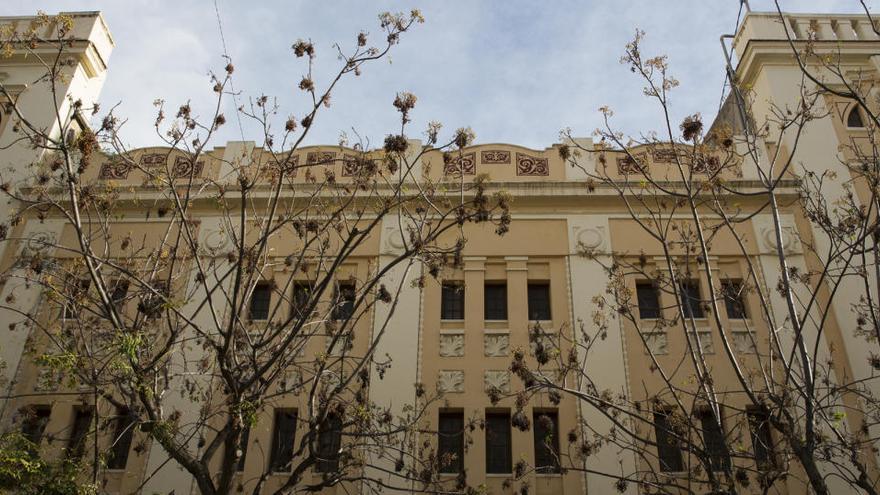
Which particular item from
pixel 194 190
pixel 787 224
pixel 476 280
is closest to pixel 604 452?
pixel 476 280

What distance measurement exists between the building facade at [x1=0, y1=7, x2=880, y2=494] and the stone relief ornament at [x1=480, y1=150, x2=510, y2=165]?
38mm

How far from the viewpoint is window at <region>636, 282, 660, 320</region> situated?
1507cm

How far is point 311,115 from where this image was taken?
10.2 metres

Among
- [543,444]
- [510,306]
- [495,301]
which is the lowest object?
[543,444]

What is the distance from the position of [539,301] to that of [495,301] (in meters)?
0.91

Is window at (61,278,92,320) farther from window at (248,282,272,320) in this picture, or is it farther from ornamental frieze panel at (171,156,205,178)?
ornamental frieze panel at (171,156,205,178)

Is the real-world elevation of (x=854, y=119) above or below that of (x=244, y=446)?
above

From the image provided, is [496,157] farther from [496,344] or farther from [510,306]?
[496,344]

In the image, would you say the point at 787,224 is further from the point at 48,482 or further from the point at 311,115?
the point at 48,482

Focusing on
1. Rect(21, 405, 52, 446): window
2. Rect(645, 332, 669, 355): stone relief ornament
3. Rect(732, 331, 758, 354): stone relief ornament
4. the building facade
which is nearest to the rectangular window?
the building facade

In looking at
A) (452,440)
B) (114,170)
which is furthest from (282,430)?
(114,170)

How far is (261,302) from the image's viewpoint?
51.2 feet

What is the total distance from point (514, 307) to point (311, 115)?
6693 millimetres

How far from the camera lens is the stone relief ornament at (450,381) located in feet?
46.9
